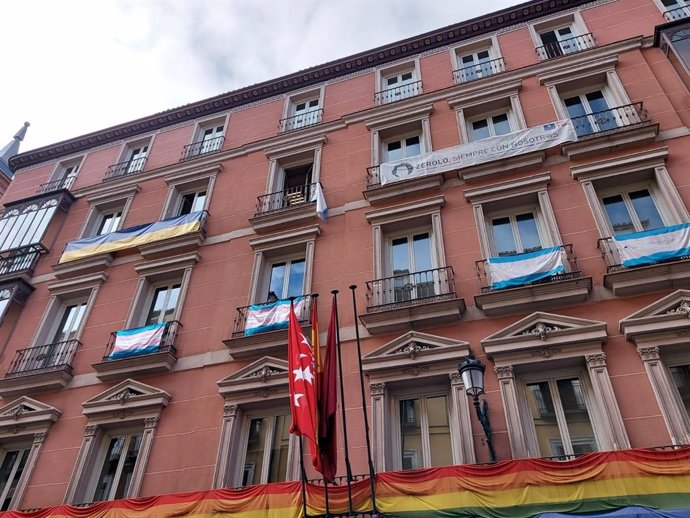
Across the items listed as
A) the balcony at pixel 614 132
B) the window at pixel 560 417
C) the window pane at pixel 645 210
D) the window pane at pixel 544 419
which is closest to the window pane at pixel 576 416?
the window at pixel 560 417

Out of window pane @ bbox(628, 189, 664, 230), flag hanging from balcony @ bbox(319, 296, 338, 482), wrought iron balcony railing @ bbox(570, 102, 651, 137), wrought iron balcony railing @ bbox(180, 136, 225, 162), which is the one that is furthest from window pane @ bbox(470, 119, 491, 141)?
wrought iron balcony railing @ bbox(180, 136, 225, 162)

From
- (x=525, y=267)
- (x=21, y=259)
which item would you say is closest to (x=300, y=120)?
(x=525, y=267)

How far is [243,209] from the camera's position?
53.4 feet

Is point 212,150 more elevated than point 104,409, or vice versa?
A: point 212,150

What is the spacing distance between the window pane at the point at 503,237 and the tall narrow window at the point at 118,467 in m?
10.3

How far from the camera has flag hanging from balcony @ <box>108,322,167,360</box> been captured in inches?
526

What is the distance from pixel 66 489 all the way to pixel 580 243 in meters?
13.3

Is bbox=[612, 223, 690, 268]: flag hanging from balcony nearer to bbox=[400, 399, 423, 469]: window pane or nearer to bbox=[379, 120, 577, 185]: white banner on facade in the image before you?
bbox=[379, 120, 577, 185]: white banner on facade

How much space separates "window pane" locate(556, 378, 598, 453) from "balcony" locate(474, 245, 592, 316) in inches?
66.8

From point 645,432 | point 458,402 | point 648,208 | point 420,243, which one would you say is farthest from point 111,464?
point 648,208

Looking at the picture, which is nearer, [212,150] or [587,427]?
[587,427]

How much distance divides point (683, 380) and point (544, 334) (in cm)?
251

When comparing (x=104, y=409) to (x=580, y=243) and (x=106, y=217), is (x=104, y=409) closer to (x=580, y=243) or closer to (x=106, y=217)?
(x=106, y=217)

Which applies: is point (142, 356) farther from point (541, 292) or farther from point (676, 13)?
point (676, 13)
